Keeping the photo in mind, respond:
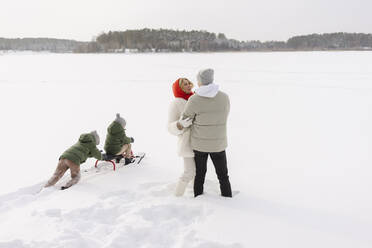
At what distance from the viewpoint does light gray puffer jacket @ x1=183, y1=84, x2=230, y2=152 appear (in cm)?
298

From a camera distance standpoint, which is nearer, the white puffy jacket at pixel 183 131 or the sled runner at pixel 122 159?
the white puffy jacket at pixel 183 131

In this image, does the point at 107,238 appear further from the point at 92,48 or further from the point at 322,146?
the point at 92,48

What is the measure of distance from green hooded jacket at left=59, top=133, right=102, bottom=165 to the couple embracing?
133 cm

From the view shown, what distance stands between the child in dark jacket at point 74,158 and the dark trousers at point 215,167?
1518 millimetres

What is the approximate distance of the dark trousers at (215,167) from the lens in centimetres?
319

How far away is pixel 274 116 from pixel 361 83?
27.4ft

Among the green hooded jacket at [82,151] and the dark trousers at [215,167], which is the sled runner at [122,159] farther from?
the dark trousers at [215,167]

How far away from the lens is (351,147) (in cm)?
535

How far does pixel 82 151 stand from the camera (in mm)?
3881

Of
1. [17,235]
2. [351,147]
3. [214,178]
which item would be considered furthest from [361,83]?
[17,235]

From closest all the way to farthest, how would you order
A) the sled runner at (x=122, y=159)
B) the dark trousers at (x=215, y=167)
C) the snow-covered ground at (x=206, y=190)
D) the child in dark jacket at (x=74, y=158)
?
the snow-covered ground at (x=206, y=190) < the dark trousers at (x=215, y=167) < the child in dark jacket at (x=74, y=158) < the sled runner at (x=122, y=159)

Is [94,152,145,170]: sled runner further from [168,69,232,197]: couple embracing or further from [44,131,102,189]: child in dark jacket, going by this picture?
[168,69,232,197]: couple embracing

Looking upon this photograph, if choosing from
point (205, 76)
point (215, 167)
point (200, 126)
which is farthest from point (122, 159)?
point (205, 76)

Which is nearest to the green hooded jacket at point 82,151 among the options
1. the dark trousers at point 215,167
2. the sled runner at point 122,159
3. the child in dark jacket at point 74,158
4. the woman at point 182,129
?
the child in dark jacket at point 74,158
